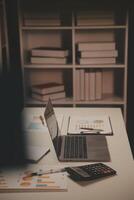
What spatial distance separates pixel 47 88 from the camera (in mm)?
2771

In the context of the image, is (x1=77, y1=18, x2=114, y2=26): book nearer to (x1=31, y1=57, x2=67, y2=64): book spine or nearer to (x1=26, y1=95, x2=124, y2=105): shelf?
(x1=31, y1=57, x2=67, y2=64): book spine

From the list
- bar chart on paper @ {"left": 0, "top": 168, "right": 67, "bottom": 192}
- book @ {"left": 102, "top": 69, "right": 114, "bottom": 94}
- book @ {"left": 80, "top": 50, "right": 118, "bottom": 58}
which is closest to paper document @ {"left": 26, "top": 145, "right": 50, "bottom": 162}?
bar chart on paper @ {"left": 0, "top": 168, "right": 67, "bottom": 192}

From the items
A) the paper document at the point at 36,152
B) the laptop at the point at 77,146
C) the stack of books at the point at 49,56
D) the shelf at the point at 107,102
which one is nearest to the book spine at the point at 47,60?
the stack of books at the point at 49,56

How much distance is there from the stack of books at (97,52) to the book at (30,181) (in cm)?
171

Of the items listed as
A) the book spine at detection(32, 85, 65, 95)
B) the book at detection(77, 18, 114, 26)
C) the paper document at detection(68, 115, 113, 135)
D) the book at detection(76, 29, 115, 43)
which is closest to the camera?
the paper document at detection(68, 115, 113, 135)

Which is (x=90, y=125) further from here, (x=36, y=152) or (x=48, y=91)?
(x=48, y=91)

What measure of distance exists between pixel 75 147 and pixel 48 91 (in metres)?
1.43

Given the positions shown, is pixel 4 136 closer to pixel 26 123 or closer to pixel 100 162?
pixel 100 162

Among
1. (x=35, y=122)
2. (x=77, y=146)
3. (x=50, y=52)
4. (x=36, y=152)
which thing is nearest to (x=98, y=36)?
(x=50, y=52)

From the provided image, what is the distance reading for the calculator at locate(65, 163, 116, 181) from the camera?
108 centimetres

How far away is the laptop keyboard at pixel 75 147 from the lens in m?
1.33

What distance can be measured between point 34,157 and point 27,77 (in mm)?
1711

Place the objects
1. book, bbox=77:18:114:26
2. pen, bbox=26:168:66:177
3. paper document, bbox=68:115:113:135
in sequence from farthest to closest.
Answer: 1. book, bbox=77:18:114:26
2. paper document, bbox=68:115:113:135
3. pen, bbox=26:168:66:177

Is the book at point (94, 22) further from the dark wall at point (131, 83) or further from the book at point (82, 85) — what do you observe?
the book at point (82, 85)
